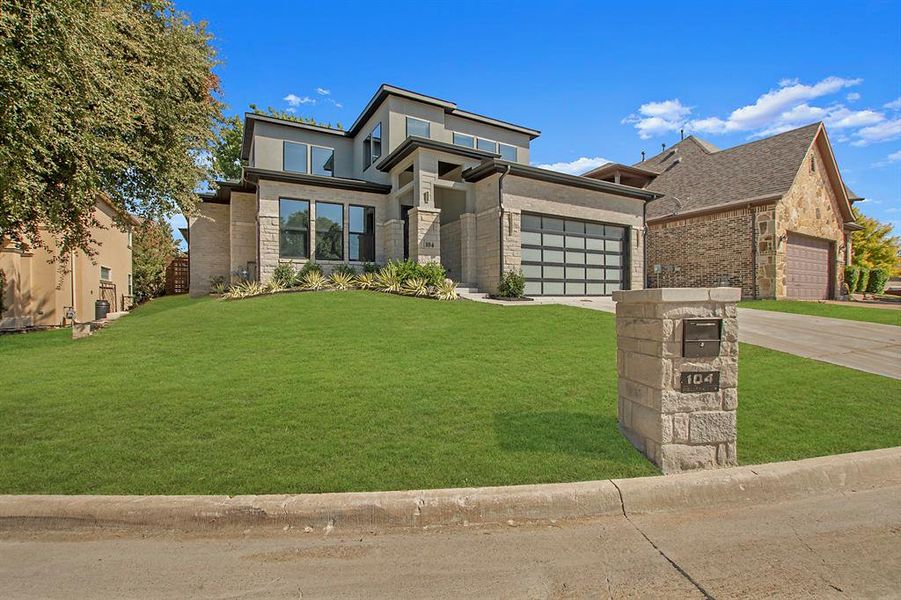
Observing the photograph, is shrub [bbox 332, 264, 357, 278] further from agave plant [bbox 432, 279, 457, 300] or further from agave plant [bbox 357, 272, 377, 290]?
agave plant [bbox 432, 279, 457, 300]

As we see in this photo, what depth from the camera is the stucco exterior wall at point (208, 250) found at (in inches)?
789

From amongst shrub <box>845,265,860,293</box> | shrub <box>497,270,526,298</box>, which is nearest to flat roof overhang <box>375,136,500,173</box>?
shrub <box>497,270,526,298</box>

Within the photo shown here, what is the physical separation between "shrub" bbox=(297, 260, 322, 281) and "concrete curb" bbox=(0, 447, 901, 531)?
1439cm

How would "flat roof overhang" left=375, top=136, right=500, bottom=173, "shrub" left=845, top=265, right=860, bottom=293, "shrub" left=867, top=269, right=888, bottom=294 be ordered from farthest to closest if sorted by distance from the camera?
"shrub" left=867, top=269, right=888, bottom=294, "shrub" left=845, top=265, right=860, bottom=293, "flat roof overhang" left=375, top=136, right=500, bottom=173

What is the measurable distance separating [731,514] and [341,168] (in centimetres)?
2183

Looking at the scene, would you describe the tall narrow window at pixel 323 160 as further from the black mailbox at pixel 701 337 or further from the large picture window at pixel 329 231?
the black mailbox at pixel 701 337

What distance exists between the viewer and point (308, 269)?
17.3m

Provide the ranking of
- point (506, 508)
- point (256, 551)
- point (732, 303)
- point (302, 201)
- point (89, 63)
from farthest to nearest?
1. point (302, 201)
2. point (89, 63)
3. point (732, 303)
4. point (506, 508)
5. point (256, 551)

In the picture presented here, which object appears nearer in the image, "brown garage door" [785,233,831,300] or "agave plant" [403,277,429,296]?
"agave plant" [403,277,429,296]

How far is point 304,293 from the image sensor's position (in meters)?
15.0

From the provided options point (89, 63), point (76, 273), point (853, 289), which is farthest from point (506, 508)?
point (853, 289)

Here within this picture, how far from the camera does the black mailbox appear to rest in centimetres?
383

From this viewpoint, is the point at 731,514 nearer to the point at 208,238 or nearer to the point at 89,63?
the point at 89,63

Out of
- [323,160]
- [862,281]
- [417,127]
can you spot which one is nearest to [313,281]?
[323,160]
